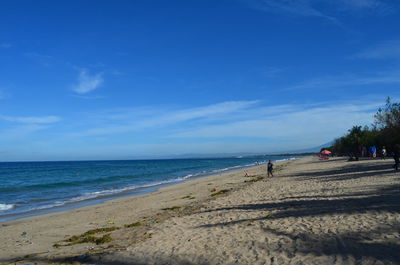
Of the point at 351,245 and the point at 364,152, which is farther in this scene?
the point at 364,152

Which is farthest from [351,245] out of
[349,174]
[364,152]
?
[364,152]

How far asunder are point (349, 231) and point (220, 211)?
4.92m

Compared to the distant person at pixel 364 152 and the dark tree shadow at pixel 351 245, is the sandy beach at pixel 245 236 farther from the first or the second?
the distant person at pixel 364 152

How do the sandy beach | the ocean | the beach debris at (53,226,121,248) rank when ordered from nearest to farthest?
the sandy beach → the beach debris at (53,226,121,248) → the ocean

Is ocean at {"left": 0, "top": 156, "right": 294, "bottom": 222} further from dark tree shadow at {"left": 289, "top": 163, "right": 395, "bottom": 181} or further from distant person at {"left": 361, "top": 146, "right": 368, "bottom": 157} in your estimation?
distant person at {"left": 361, "top": 146, "right": 368, "bottom": 157}

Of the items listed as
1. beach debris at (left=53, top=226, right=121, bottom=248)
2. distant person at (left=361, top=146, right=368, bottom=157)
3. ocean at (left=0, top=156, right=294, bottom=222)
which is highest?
distant person at (left=361, top=146, right=368, bottom=157)

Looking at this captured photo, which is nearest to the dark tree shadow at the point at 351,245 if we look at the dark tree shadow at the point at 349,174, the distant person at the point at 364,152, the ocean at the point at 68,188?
the dark tree shadow at the point at 349,174

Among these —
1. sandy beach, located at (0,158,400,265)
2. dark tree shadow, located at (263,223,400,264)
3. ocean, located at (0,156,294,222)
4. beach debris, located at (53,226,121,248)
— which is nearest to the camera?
dark tree shadow, located at (263,223,400,264)

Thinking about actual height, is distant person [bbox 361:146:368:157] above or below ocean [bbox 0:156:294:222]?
above

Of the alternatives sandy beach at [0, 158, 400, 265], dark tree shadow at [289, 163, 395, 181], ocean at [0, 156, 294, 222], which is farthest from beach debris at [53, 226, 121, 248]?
dark tree shadow at [289, 163, 395, 181]

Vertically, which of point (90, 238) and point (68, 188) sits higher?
point (90, 238)

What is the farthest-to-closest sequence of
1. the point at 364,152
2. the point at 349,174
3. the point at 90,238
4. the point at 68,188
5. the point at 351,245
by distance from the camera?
the point at 364,152 < the point at 68,188 < the point at 349,174 < the point at 90,238 < the point at 351,245

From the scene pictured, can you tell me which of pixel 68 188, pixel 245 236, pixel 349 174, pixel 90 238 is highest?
pixel 349 174

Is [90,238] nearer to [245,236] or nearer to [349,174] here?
[245,236]
